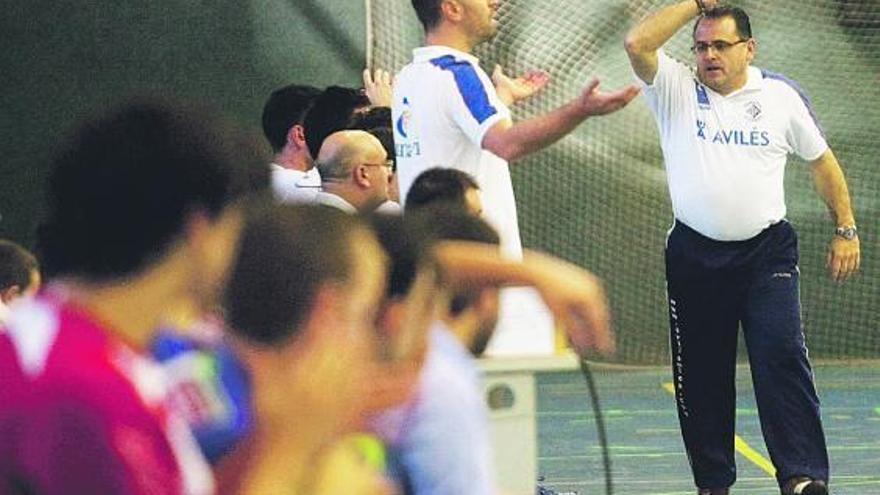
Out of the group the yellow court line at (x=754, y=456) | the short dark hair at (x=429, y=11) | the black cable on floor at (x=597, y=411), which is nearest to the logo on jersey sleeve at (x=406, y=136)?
the short dark hair at (x=429, y=11)

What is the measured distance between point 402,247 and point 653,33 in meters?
4.37

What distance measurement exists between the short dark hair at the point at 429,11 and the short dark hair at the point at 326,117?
74 cm

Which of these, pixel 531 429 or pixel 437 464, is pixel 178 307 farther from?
pixel 531 429

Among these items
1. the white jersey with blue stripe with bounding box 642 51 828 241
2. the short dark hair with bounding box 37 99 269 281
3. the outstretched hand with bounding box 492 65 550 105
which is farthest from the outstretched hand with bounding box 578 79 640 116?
the short dark hair with bounding box 37 99 269 281

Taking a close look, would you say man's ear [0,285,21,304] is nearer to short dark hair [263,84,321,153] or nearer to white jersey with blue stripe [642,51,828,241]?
short dark hair [263,84,321,153]

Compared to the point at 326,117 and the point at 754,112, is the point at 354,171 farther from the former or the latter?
the point at 754,112

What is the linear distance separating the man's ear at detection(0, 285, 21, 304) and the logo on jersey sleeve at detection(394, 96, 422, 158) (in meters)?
1.20

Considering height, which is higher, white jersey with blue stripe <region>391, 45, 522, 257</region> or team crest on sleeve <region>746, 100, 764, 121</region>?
white jersey with blue stripe <region>391, 45, 522, 257</region>

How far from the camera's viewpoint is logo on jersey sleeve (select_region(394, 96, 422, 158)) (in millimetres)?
5949

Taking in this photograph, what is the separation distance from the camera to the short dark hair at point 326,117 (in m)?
6.72

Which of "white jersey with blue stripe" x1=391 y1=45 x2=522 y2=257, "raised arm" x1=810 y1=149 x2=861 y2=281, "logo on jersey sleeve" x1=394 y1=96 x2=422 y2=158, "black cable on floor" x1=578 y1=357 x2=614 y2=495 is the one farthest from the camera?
"raised arm" x1=810 y1=149 x2=861 y2=281

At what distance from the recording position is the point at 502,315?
3.73 m

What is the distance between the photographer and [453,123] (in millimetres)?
5871

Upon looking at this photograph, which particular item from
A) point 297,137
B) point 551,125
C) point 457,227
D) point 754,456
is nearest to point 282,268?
point 457,227
